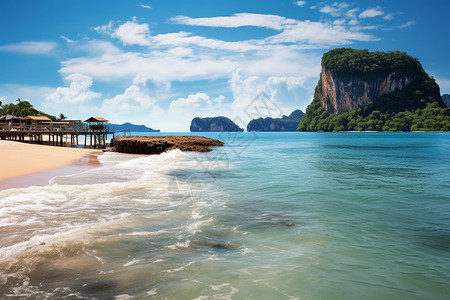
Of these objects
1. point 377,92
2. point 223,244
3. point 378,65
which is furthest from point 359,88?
point 223,244

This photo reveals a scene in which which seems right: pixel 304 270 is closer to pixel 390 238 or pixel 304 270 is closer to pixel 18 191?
pixel 390 238

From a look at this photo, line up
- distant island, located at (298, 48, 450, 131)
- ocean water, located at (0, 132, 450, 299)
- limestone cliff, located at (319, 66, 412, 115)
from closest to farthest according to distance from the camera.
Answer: ocean water, located at (0, 132, 450, 299) < distant island, located at (298, 48, 450, 131) < limestone cliff, located at (319, 66, 412, 115)

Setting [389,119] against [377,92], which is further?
[377,92]

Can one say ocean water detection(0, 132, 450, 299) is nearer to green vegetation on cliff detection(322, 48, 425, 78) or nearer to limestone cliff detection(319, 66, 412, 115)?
limestone cliff detection(319, 66, 412, 115)

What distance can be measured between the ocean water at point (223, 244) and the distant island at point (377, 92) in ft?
564

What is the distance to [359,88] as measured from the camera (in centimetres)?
19112

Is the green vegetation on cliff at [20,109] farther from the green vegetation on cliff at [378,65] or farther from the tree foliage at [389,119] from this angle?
the green vegetation on cliff at [378,65]

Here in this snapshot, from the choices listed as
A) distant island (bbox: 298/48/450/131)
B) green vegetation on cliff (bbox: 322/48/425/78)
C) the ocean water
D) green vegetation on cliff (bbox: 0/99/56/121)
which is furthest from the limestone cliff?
the ocean water

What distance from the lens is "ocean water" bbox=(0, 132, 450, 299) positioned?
455cm

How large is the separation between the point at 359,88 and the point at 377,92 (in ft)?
34.7

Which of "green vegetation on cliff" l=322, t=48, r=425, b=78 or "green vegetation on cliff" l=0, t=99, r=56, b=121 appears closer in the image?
"green vegetation on cliff" l=0, t=99, r=56, b=121

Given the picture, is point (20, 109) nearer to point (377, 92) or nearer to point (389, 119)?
point (389, 119)

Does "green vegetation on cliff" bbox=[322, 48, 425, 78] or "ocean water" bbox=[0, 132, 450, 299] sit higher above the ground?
"green vegetation on cliff" bbox=[322, 48, 425, 78]

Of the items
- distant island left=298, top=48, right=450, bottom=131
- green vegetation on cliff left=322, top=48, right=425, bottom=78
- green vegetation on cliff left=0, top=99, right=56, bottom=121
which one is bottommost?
green vegetation on cliff left=0, top=99, right=56, bottom=121
